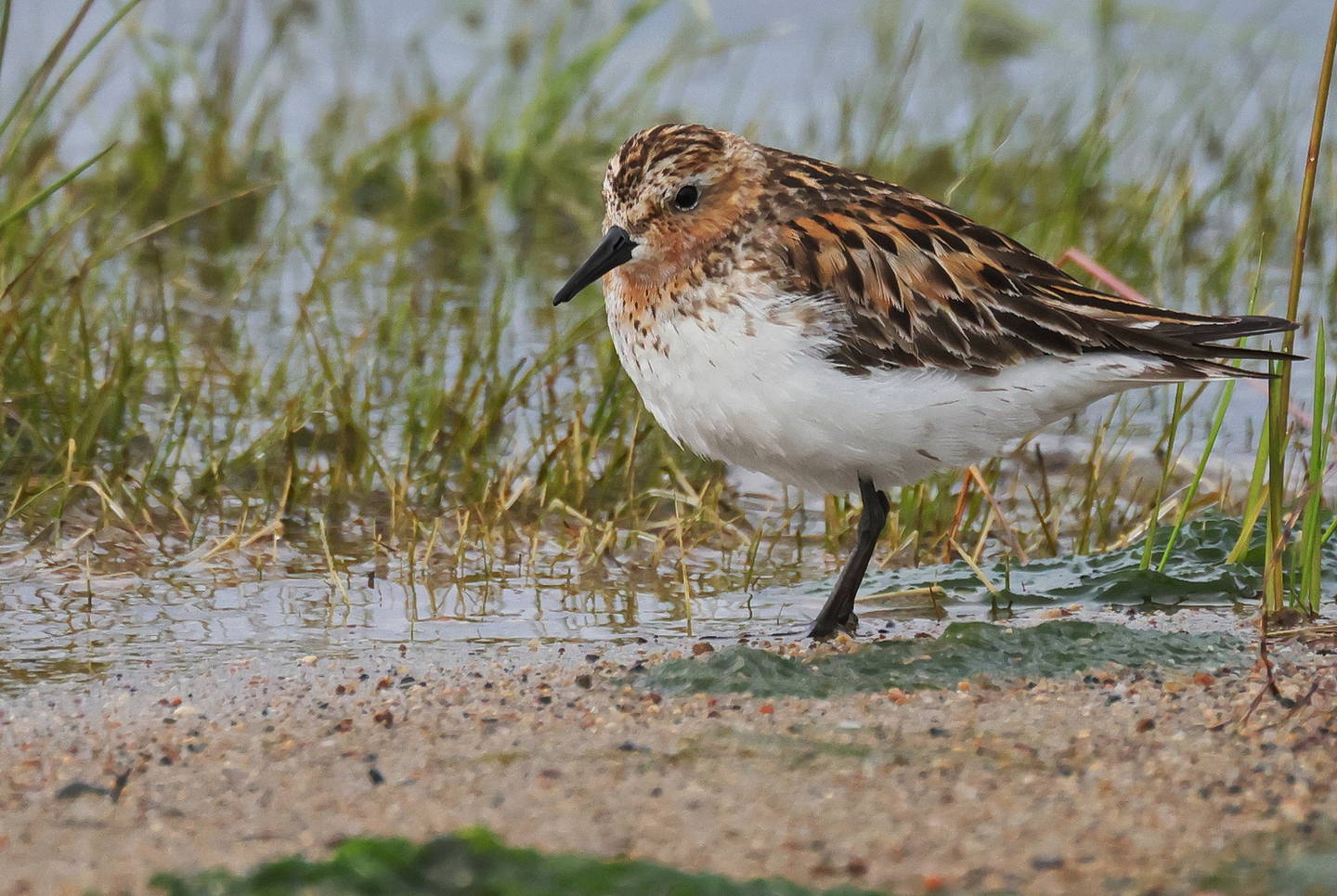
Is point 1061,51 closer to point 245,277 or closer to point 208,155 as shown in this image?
point 208,155

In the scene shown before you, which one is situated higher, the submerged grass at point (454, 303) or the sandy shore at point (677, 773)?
the submerged grass at point (454, 303)

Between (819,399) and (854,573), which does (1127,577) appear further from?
(819,399)

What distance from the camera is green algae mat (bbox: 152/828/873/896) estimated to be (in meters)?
3.37

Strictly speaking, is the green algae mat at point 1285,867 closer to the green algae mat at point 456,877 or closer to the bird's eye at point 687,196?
the green algae mat at point 456,877

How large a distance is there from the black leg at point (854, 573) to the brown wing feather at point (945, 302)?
0.48 meters

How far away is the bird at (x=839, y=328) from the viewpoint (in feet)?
17.3

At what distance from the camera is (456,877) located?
342cm

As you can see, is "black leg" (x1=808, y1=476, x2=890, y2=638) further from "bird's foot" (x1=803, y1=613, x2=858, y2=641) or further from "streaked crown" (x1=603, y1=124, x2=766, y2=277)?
"streaked crown" (x1=603, y1=124, x2=766, y2=277)

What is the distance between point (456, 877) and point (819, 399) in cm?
212

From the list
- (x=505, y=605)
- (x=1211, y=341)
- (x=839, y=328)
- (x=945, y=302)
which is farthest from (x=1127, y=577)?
(x=505, y=605)

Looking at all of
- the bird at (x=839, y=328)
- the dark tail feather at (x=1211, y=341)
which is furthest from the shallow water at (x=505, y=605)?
the dark tail feather at (x=1211, y=341)

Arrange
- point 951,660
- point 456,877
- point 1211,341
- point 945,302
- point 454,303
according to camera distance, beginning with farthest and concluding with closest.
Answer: point 454,303 → point 1211,341 → point 945,302 → point 951,660 → point 456,877

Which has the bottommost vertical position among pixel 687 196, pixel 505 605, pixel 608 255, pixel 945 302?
pixel 505 605

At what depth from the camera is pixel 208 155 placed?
10.5 meters
